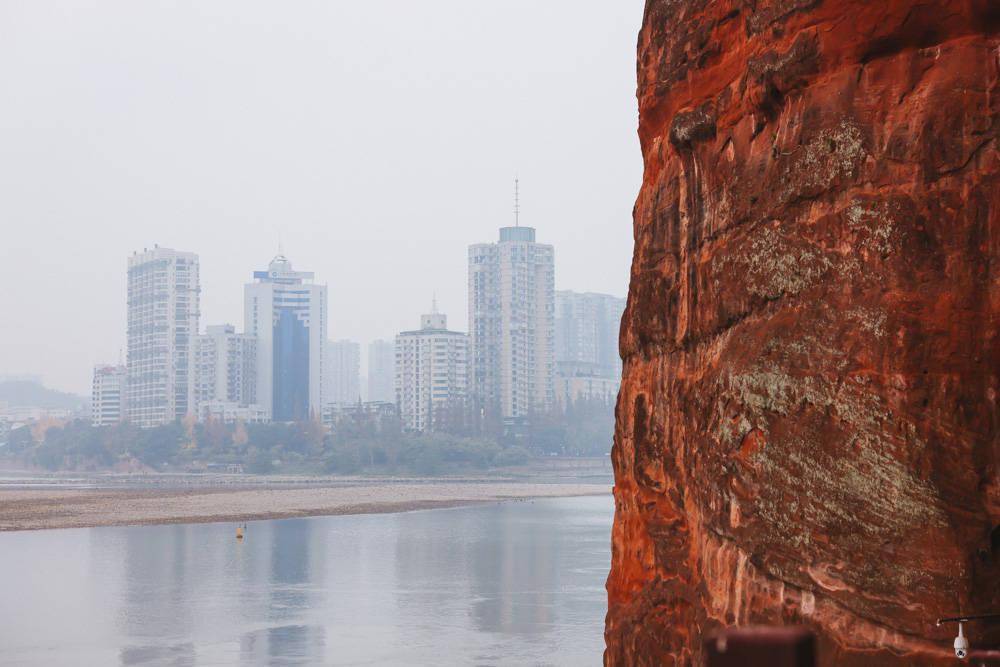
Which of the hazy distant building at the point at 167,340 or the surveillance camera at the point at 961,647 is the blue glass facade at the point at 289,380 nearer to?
the hazy distant building at the point at 167,340

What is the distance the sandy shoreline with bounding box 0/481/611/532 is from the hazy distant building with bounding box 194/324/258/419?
3831 inches

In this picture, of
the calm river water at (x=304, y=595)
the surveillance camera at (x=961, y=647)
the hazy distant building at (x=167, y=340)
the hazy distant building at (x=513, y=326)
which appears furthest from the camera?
the hazy distant building at (x=167, y=340)

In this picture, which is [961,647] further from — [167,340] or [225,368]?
[167,340]

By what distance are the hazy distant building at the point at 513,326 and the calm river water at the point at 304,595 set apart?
385ft

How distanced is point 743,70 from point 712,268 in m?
1.51

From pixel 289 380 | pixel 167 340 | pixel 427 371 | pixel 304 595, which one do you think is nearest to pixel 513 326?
pixel 427 371

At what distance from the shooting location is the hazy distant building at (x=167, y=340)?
194500 mm

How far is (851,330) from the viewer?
7688 mm

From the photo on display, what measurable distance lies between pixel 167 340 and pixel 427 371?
4738 cm

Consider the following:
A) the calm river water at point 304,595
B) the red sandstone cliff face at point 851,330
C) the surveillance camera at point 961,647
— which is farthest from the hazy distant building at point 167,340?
the surveillance camera at point 961,647

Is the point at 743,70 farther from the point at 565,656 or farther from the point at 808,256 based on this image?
the point at 565,656

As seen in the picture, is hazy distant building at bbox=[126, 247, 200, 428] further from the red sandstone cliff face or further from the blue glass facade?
the red sandstone cliff face

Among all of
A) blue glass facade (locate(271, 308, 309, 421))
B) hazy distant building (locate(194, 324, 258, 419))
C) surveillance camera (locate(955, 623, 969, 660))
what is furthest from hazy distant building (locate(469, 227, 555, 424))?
surveillance camera (locate(955, 623, 969, 660))

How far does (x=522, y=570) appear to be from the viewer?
37.0m
